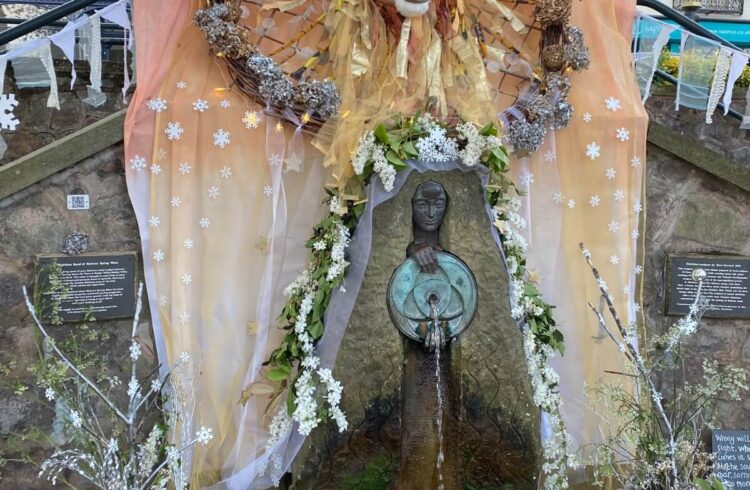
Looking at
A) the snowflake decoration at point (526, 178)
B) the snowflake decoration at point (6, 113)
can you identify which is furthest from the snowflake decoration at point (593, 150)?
the snowflake decoration at point (6, 113)

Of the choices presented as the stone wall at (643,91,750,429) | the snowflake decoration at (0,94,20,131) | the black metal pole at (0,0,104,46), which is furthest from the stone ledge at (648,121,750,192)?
the snowflake decoration at (0,94,20,131)

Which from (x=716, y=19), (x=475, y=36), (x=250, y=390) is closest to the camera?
(x=250, y=390)

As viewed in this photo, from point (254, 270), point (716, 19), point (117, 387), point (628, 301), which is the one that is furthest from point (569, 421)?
point (716, 19)

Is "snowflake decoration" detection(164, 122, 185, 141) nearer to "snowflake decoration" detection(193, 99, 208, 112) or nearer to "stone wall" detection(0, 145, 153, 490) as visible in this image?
"snowflake decoration" detection(193, 99, 208, 112)

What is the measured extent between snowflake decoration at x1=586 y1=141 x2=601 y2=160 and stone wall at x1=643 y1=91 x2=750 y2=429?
455 mm

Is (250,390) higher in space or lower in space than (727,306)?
lower

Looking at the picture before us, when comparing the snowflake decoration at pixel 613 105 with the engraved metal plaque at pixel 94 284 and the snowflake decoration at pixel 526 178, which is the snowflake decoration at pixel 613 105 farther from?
the engraved metal plaque at pixel 94 284

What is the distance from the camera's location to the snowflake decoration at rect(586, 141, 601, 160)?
12.4 ft

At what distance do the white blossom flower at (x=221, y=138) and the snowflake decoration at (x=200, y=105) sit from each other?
131 mm

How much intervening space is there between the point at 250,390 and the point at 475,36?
2.24 m

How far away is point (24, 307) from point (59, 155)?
2.50 feet

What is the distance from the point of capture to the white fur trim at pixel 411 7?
11.1ft

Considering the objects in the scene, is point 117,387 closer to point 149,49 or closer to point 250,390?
point 250,390

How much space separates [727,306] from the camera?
4.05 meters
